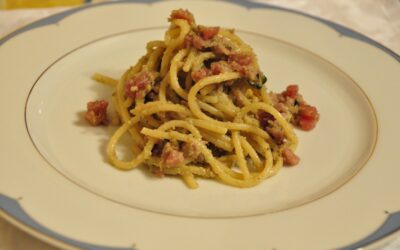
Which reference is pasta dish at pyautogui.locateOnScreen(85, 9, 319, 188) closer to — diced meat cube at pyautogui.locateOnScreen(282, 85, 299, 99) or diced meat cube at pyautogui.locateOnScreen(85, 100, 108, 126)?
diced meat cube at pyautogui.locateOnScreen(85, 100, 108, 126)

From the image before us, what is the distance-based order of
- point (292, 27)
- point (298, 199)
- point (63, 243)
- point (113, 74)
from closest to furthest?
1. point (63, 243)
2. point (298, 199)
3. point (113, 74)
4. point (292, 27)

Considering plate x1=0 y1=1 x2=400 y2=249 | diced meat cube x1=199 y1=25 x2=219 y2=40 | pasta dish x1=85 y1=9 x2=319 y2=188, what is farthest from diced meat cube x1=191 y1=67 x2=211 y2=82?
plate x1=0 y1=1 x2=400 y2=249

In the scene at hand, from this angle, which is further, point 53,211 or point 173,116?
point 173,116

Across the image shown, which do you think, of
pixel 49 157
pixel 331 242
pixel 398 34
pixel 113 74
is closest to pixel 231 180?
pixel 331 242

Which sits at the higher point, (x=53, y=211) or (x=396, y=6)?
(x=396, y=6)

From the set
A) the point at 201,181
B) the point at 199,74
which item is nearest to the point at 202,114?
the point at 199,74

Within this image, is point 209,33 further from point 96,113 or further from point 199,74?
point 96,113

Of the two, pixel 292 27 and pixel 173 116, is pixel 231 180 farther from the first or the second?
pixel 292 27
